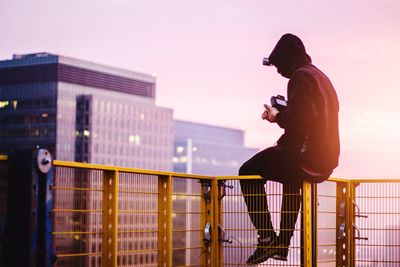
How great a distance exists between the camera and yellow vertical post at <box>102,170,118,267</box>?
6.11 m

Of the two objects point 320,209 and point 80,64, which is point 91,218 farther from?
point 320,209

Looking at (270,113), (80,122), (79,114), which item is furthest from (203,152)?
(270,113)

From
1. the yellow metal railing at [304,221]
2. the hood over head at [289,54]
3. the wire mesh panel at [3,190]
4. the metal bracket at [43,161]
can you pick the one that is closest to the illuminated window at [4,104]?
the yellow metal railing at [304,221]

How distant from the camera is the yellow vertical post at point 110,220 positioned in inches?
240

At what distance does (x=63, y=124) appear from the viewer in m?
116

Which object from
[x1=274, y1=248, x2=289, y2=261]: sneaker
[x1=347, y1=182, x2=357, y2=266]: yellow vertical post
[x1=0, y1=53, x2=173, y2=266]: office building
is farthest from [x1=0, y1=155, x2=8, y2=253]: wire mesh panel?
[x1=0, y1=53, x2=173, y2=266]: office building

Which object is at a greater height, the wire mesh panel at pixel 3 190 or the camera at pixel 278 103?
the camera at pixel 278 103

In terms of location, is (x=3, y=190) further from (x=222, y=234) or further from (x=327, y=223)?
(x=327, y=223)

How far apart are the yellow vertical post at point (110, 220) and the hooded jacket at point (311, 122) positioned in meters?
1.30

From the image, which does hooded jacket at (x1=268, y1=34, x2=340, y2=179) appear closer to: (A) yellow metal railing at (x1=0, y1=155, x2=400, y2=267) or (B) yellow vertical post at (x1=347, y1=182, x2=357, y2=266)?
(A) yellow metal railing at (x1=0, y1=155, x2=400, y2=267)

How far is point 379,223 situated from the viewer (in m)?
7.91

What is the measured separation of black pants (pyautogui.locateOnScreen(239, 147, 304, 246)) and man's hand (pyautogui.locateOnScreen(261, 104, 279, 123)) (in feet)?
1.39

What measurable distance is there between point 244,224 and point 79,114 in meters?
113

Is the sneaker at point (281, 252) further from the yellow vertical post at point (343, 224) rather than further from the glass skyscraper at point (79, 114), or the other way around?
the glass skyscraper at point (79, 114)
